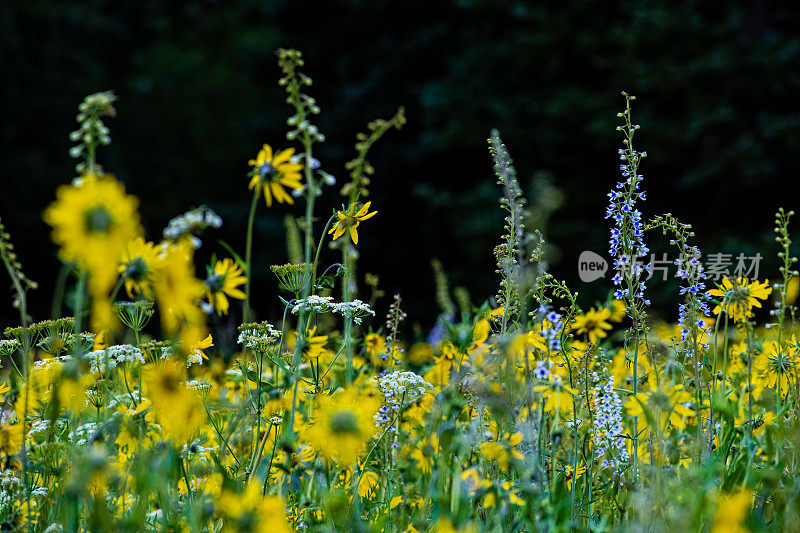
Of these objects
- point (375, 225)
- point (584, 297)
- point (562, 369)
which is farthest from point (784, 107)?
point (562, 369)

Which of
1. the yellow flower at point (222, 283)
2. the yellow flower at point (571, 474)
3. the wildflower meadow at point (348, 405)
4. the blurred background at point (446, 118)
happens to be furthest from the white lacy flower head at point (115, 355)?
the blurred background at point (446, 118)

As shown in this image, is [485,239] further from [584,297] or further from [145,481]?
[145,481]

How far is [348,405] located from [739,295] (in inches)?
45.3

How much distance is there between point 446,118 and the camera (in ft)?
33.6

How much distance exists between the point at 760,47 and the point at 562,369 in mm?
8036

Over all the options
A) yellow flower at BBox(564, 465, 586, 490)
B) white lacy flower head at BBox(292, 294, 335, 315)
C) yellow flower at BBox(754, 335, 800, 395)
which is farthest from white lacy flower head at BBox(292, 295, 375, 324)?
yellow flower at BBox(754, 335, 800, 395)

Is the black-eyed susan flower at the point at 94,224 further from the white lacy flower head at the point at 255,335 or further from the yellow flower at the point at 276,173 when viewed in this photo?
the white lacy flower head at the point at 255,335

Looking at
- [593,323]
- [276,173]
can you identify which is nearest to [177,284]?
[276,173]

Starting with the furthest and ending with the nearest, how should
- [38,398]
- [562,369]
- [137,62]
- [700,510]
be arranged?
1. [137,62]
2. [562,369]
3. [38,398]
4. [700,510]

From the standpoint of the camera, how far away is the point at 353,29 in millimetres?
11242

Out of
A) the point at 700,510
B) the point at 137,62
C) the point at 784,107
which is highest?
the point at 137,62

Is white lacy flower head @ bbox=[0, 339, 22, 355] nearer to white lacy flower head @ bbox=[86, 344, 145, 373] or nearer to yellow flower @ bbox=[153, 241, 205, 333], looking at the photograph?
white lacy flower head @ bbox=[86, 344, 145, 373]

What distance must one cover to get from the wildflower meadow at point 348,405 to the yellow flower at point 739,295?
1 centimetres

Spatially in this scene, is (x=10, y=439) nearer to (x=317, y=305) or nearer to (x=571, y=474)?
(x=317, y=305)
